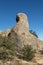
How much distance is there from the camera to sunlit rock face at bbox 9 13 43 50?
1539 inches

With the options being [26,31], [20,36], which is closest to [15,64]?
[20,36]

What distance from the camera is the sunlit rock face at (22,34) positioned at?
39.1 metres

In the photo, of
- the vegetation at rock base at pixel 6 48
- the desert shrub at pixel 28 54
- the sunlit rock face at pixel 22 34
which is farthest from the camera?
the sunlit rock face at pixel 22 34

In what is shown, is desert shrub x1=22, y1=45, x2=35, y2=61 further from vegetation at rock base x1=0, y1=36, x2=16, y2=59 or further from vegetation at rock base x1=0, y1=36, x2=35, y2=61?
vegetation at rock base x1=0, y1=36, x2=16, y2=59

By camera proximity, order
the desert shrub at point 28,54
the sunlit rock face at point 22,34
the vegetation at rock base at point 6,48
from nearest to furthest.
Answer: the vegetation at rock base at point 6,48 → the desert shrub at point 28,54 → the sunlit rock face at point 22,34

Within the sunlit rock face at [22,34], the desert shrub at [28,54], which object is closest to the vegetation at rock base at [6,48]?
the desert shrub at [28,54]

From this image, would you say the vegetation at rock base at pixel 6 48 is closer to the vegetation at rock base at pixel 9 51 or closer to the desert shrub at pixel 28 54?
the vegetation at rock base at pixel 9 51

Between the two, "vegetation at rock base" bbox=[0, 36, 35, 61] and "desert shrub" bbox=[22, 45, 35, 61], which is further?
"desert shrub" bbox=[22, 45, 35, 61]

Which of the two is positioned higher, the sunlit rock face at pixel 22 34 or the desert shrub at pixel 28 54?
the sunlit rock face at pixel 22 34

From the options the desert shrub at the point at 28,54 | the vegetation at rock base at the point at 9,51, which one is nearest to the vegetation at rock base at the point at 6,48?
the vegetation at rock base at the point at 9,51

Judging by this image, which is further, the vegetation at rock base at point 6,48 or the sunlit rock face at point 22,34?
the sunlit rock face at point 22,34

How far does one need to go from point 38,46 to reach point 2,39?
38.7 feet

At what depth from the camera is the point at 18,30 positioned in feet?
132

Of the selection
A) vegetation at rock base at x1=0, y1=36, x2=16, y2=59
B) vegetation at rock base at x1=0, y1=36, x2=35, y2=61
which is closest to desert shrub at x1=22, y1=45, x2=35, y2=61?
vegetation at rock base at x1=0, y1=36, x2=35, y2=61
